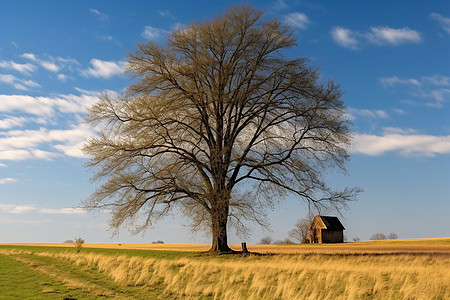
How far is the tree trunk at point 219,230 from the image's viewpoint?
23.6m

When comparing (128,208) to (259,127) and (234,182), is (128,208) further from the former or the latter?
(259,127)

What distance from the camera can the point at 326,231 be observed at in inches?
2403

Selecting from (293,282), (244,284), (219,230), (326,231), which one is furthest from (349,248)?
(244,284)

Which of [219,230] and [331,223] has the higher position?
[331,223]

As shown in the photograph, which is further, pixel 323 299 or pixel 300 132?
pixel 300 132

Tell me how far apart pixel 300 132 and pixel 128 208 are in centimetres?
1152

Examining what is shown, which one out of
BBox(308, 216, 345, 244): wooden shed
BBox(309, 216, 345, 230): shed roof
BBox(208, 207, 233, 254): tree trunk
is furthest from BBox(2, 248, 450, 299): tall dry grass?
BBox(309, 216, 345, 230): shed roof

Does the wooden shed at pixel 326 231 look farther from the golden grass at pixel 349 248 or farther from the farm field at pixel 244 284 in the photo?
the farm field at pixel 244 284

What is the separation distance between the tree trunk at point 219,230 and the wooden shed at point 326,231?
3728 cm

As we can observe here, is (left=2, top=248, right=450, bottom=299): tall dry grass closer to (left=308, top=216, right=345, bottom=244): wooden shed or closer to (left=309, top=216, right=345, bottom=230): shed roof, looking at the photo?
(left=308, top=216, right=345, bottom=244): wooden shed

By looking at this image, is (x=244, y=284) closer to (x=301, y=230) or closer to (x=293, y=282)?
(x=293, y=282)

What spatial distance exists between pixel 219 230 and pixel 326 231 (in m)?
40.7

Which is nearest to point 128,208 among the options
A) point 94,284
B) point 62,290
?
point 94,284

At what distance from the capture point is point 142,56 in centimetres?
2514
